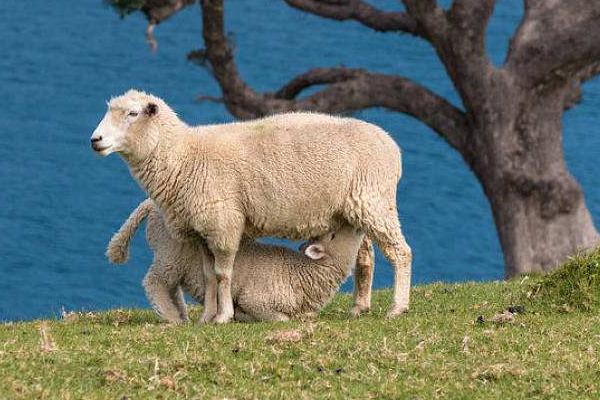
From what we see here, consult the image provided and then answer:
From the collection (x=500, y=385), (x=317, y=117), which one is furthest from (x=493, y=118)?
(x=500, y=385)

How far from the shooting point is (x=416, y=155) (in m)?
26.5

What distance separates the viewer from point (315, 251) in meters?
9.48

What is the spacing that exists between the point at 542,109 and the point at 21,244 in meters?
10.7

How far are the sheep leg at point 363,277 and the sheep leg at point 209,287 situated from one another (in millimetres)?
1035

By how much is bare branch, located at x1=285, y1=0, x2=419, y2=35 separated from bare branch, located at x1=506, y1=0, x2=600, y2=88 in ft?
5.65

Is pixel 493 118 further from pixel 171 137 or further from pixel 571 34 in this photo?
pixel 171 137

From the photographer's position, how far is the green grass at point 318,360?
21.4ft

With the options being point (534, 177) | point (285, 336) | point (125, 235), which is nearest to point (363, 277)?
point (125, 235)

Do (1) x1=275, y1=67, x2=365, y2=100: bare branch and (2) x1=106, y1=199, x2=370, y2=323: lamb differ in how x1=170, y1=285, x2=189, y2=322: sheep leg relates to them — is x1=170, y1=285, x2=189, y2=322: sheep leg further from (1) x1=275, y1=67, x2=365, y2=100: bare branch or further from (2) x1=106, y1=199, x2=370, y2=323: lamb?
(1) x1=275, y1=67, x2=365, y2=100: bare branch

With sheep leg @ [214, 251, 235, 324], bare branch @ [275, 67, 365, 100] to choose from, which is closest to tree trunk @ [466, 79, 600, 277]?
bare branch @ [275, 67, 365, 100]

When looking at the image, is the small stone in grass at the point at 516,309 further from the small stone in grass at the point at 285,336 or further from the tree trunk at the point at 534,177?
the tree trunk at the point at 534,177

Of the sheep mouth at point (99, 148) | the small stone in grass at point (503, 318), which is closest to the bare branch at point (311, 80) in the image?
the sheep mouth at point (99, 148)

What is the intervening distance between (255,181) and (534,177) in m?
6.90

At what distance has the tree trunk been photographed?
15.4 meters
